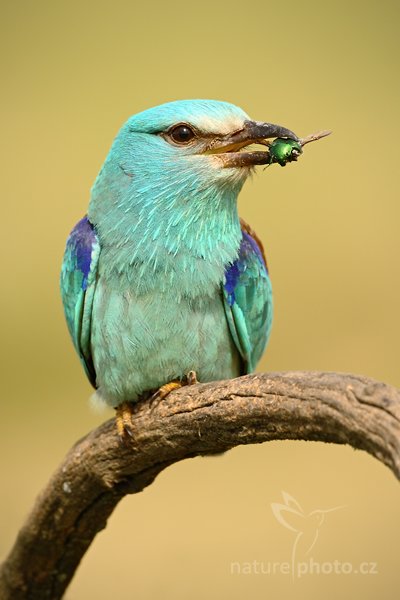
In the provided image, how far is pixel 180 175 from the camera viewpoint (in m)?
1.96

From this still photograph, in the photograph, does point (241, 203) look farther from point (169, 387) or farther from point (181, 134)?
point (169, 387)

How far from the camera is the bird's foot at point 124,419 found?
1.87 meters

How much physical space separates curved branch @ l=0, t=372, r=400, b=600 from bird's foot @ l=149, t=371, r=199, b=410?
0.03 m

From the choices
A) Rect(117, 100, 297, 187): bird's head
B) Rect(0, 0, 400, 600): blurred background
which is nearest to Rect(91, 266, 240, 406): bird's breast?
Rect(117, 100, 297, 187): bird's head

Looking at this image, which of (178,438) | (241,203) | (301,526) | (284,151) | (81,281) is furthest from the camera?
(241,203)

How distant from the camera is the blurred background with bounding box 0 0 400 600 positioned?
319 cm

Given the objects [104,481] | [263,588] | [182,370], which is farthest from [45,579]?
[263,588]

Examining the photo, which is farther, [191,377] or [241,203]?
[241,203]

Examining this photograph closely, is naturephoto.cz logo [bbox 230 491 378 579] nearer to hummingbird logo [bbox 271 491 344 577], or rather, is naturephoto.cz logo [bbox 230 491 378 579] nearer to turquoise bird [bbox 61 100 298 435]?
hummingbird logo [bbox 271 491 344 577]

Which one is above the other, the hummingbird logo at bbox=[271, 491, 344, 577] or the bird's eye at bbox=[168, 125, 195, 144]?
the bird's eye at bbox=[168, 125, 195, 144]

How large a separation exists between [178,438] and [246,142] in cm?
58

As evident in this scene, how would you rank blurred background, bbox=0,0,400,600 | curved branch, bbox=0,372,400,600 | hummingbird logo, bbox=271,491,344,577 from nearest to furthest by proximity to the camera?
curved branch, bbox=0,372,400,600 → hummingbird logo, bbox=271,491,344,577 → blurred background, bbox=0,0,400,600

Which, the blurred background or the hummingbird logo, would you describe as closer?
the hummingbird logo

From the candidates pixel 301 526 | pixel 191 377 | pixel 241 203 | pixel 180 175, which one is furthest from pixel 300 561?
pixel 241 203
